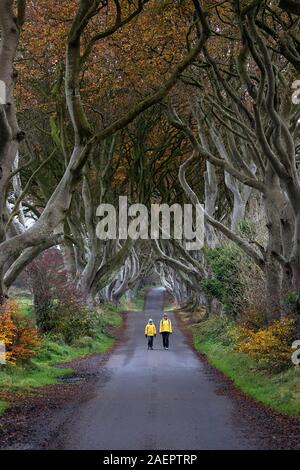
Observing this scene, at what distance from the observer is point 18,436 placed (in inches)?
374

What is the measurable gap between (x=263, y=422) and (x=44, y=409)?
441 centimetres

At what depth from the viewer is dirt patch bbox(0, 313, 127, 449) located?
9383 mm

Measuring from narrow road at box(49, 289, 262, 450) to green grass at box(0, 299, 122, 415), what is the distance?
167 centimetres

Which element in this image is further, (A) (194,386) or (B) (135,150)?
(B) (135,150)

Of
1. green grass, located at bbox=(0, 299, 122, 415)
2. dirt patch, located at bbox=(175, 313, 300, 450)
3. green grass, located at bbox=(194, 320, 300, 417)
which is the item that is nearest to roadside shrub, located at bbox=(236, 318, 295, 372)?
green grass, located at bbox=(194, 320, 300, 417)

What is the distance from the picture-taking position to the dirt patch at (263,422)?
9.02 meters

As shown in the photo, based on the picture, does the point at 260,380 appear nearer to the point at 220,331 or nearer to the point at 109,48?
the point at 109,48

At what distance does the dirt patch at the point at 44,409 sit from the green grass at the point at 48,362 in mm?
340

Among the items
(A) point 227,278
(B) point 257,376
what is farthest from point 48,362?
(A) point 227,278

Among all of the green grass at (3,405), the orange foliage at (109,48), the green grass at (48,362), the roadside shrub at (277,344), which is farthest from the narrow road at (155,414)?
the orange foliage at (109,48)

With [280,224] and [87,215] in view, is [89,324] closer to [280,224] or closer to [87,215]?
[87,215]

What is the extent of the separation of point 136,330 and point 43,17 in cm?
2409

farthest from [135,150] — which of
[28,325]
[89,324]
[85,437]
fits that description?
[85,437]

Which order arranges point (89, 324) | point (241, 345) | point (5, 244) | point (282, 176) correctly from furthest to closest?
1. point (89, 324)
2. point (241, 345)
3. point (282, 176)
4. point (5, 244)
